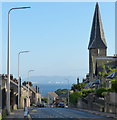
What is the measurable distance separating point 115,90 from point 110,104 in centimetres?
324

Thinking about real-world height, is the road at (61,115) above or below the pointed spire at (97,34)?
below

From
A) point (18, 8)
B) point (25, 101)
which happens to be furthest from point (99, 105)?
point (25, 101)

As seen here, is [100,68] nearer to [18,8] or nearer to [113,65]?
[113,65]

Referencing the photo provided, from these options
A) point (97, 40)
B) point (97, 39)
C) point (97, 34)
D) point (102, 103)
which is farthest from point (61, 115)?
point (97, 34)

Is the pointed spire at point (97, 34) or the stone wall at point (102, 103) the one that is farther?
the pointed spire at point (97, 34)

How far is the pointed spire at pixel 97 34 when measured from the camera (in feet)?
440

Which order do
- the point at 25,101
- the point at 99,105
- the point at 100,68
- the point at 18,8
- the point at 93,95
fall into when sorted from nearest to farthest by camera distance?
the point at 18,8 → the point at 99,105 → the point at 93,95 → the point at 100,68 → the point at 25,101

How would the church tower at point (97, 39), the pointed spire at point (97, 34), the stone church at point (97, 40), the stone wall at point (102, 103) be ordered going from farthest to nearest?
the pointed spire at point (97, 34), the church tower at point (97, 39), the stone church at point (97, 40), the stone wall at point (102, 103)

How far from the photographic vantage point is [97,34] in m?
137

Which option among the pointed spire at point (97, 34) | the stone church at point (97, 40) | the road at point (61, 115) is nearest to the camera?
the road at point (61, 115)

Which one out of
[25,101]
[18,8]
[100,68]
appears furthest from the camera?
[25,101]

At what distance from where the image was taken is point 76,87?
360 feet

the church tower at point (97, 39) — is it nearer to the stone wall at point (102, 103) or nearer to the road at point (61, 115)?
the stone wall at point (102, 103)

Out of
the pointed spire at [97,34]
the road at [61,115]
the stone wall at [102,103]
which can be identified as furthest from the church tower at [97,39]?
the road at [61,115]
